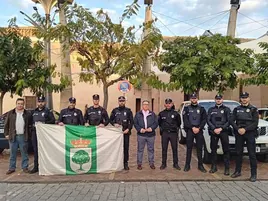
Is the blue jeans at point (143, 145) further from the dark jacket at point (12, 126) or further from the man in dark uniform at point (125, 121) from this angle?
the dark jacket at point (12, 126)

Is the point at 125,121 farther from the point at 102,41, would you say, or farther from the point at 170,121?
the point at 102,41

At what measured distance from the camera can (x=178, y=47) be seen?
49.4 feet

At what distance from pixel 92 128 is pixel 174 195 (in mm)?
2753

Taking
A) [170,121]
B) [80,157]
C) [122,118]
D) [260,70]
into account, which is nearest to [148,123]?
[170,121]

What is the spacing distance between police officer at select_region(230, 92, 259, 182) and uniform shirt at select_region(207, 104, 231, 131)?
237 mm

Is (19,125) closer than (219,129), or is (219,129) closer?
(219,129)

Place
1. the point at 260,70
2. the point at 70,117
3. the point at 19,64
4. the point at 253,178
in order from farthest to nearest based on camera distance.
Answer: the point at 260,70, the point at 19,64, the point at 70,117, the point at 253,178

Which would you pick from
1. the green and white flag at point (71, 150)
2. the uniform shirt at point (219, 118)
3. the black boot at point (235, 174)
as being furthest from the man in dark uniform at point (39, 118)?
the black boot at point (235, 174)

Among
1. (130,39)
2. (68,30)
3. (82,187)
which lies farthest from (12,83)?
(82,187)

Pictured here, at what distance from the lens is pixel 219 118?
827cm

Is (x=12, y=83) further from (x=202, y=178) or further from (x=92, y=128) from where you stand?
(x=202, y=178)

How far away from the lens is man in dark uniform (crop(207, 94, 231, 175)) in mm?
8172

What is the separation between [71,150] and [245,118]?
4.03m

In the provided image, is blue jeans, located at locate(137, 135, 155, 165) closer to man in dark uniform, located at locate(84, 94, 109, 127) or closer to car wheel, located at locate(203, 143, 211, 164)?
man in dark uniform, located at locate(84, 94, 109, 127)
